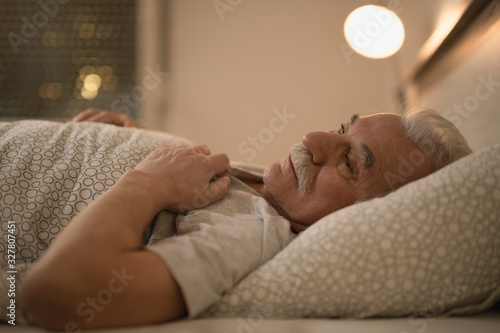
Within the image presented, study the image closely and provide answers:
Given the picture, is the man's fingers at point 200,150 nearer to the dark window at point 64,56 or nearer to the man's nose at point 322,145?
the man's nose at point 322,145

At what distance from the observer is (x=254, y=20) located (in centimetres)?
276

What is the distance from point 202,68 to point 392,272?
238 cm

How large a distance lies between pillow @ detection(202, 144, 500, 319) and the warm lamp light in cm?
129

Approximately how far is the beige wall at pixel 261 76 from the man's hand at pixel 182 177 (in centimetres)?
170

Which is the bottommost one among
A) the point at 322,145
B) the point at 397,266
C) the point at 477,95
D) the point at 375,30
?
the point at 397,266

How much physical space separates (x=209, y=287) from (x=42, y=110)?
2.82 metres

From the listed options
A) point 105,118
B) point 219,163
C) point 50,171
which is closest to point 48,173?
point 50,171

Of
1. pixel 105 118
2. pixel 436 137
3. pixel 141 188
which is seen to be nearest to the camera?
pixel 141 188

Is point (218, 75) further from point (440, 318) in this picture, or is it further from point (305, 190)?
point (440, 318)

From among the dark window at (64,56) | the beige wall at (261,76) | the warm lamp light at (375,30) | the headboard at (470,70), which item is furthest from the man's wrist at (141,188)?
the dark window at (64,56)

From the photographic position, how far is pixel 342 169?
1.03 metres

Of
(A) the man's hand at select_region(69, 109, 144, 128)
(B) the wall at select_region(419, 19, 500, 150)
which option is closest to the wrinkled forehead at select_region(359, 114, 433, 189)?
(B) the wall at select_region(419, 19, 500, 150)

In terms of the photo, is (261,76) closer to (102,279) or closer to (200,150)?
(200,150)

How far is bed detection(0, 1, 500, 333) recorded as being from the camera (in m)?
0.67
